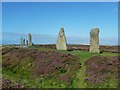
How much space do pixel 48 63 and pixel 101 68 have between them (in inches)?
357

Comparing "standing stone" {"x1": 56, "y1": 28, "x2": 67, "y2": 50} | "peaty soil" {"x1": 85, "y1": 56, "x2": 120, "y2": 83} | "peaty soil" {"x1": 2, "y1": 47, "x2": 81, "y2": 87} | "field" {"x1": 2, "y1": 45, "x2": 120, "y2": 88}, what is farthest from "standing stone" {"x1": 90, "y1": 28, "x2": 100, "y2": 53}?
"standing stone" {"x1": 56, "y1": 28, "x2": 67, "y2": 50}

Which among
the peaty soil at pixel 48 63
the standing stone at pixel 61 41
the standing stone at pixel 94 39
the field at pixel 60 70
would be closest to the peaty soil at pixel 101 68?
the field at pixel 60 70

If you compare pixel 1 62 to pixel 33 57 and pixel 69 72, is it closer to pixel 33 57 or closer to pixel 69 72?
pixel 33 57

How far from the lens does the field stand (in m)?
39.2

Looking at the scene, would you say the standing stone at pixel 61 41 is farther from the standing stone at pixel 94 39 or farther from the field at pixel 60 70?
the standing stone at pixel 94 39

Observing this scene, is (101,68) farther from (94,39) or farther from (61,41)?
(61,41)

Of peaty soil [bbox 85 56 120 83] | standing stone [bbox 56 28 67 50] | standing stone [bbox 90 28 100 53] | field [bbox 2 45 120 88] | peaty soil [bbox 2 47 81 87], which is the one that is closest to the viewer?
field [bbox 2 45 120 88]

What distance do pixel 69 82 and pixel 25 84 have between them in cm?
552

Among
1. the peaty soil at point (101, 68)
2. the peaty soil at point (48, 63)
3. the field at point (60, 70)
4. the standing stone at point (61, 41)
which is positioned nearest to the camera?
the field at point (60, 70)

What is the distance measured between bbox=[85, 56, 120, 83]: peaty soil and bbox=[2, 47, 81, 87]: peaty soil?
195cm

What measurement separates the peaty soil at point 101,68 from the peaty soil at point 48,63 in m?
1.95

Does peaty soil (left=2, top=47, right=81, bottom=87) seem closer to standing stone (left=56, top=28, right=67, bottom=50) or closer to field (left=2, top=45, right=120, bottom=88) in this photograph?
field (left=2, top=45, right=120, bottom=88)

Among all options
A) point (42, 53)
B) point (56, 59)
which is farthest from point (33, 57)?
point (56, 59)

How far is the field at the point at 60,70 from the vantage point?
3916cm
